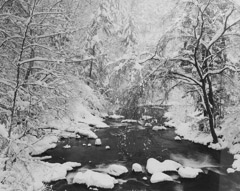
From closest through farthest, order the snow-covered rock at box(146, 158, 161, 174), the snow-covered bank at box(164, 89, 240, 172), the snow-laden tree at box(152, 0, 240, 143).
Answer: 1. the snow-covered rock at box(146, 158, 161, 174)
2. the snow-laden tree at box(152, 0, 240, 143)
3. the snow-covered bank at box(164, 89, 240, 172)

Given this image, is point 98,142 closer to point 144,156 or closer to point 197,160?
point 144,156

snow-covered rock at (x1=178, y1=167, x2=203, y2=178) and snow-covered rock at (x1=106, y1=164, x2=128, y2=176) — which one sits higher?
snow-covered rock at (x1=178, y1=167, x2=203, y2=178)

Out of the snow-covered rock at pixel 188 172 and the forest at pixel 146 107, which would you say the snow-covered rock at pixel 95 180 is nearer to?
the forest at pixel 146 107

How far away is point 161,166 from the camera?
10.8m

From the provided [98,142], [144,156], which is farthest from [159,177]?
[98,142]

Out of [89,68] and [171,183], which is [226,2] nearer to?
[171,183]

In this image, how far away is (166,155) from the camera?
1297 cm

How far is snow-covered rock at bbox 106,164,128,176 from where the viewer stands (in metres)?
10.3

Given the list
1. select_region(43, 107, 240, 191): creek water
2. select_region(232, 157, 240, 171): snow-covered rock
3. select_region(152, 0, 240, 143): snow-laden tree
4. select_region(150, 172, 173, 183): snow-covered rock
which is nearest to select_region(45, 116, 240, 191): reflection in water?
select_region(43, 107, 240, 191): creek water

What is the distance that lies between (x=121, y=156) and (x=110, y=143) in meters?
2.21

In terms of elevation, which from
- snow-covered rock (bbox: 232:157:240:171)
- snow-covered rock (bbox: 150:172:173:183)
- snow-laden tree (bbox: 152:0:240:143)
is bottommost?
snow-covered rock (bbox: 150:172:173:183)

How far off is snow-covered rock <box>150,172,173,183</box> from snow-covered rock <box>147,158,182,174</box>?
0.50m

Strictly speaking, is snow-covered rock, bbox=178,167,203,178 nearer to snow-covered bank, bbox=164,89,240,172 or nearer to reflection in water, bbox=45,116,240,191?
reflection in water, bbox=45,116,240,191

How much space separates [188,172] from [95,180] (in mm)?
3893
